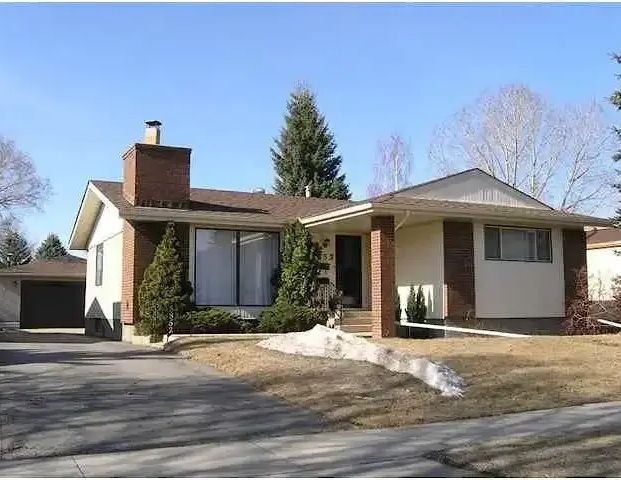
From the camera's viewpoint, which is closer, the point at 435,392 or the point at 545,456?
the point at 545,456

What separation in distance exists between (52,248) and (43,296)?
83.8 feet

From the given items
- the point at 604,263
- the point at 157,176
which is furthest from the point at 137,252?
the point at 604,263

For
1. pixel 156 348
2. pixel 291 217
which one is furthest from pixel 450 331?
pixel 156 348

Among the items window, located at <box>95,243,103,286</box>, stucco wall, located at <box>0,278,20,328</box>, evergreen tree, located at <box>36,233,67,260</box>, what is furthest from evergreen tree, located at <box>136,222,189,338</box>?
evergreen tree, located at <box>36,233,67,260</box>

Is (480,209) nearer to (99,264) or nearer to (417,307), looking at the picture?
(417,307)

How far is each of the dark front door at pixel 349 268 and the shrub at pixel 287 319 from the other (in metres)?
2.45

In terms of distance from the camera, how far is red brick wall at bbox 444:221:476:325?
17828 millimetres

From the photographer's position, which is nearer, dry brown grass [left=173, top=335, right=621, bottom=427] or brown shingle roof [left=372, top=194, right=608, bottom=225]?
dry brown grass [left=173, top=335, right=621, bottom=427]

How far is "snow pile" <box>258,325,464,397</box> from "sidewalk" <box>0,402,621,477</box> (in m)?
1.69

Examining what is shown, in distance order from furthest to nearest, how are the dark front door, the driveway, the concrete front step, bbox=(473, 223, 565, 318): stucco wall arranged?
the dark front door, the concrete front step, bbox=(473, 223, 565, 318): stucco wall, the driveway

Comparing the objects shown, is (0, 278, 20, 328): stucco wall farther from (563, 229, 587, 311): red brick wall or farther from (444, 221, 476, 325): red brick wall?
(563, 229, 587, 311): red brick wall

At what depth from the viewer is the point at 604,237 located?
1281 inches

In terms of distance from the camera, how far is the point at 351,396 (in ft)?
31.8

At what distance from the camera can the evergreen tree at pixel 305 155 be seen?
148 feet
